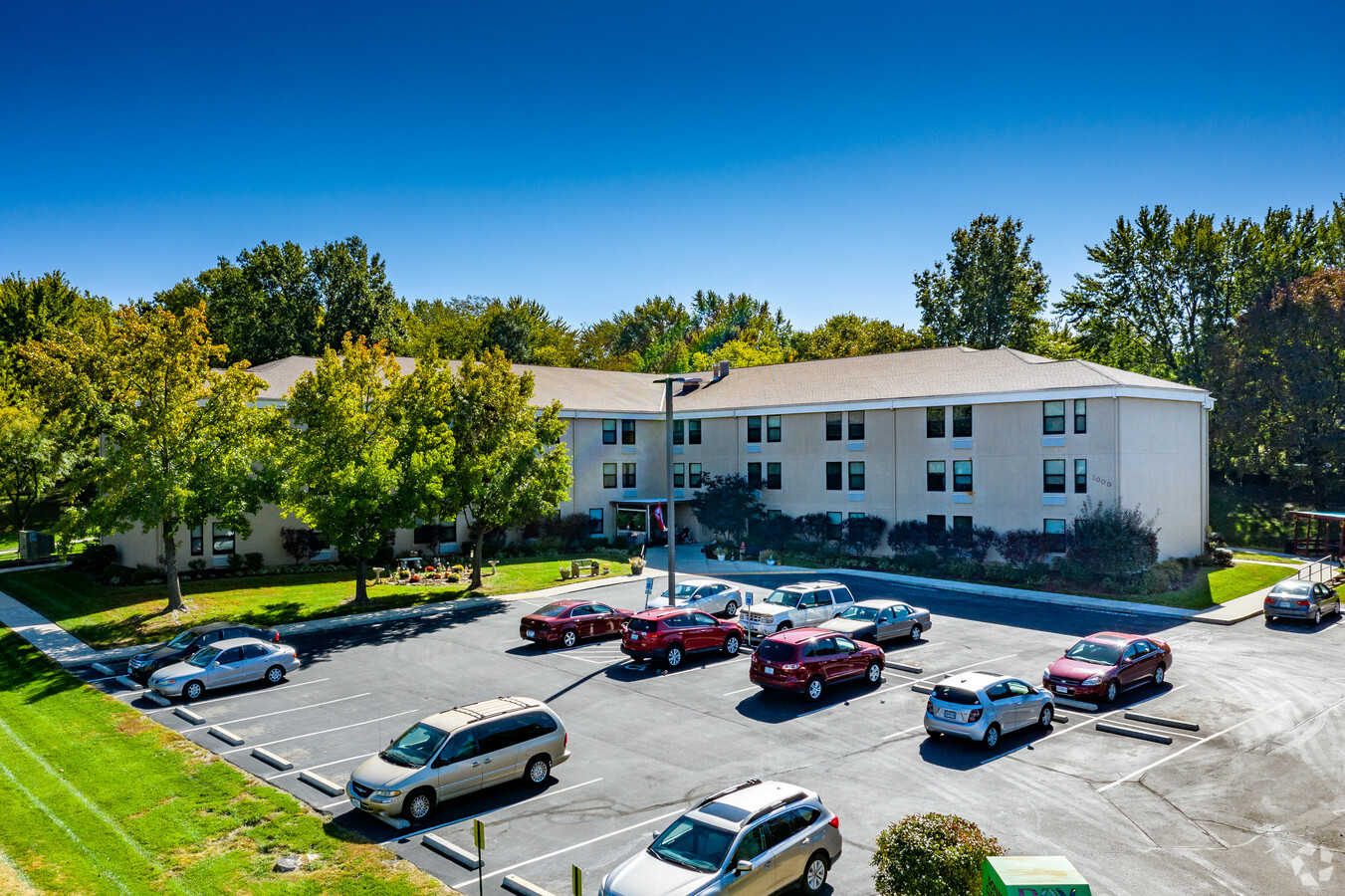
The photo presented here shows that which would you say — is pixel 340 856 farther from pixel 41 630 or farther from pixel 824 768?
pixel 41 630

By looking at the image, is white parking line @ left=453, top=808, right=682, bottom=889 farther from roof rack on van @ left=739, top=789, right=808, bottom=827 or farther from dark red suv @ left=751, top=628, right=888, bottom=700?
dark red suv @ left=751, top=628, right=888, bottom=700

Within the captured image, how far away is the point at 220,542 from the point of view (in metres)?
39.7

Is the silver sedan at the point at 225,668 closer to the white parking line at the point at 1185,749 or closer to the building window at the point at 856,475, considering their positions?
the white parking line at the point at 1185,749

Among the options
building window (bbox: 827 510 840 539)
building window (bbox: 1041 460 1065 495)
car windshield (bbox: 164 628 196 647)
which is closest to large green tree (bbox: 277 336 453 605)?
car windshield (bbox: 164 628 196 647)

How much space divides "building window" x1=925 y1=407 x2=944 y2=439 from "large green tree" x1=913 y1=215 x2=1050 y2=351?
122 ft

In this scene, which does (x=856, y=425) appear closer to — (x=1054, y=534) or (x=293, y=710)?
(x=1054, y=534)

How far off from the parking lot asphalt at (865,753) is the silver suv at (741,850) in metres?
1.01

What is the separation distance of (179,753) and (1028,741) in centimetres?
1765

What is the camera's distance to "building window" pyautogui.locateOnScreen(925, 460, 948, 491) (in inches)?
1689

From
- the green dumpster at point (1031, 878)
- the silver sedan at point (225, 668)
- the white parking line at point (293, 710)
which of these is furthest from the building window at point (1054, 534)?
the green dumpster at point (1031, 878)

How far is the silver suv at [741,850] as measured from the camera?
10.3 meters

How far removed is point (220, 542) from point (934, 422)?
1369 inches

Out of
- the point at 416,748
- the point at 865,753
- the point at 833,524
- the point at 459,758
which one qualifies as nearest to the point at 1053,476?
the point at 833,524

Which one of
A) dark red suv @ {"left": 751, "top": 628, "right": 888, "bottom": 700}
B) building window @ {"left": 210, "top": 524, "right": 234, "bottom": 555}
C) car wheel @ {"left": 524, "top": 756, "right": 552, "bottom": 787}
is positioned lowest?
car wheel @ {"left": 524, "top": 756, "right": 552, "bottom": 787}
